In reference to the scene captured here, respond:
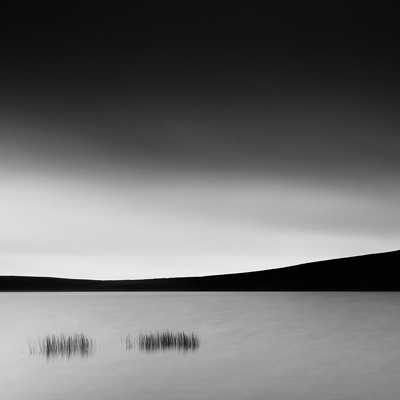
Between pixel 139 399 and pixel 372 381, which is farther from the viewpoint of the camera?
pixel 372 381

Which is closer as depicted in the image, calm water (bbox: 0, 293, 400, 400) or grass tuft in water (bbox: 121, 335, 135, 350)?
calm water (bbox: 0, 293, 400, 400)

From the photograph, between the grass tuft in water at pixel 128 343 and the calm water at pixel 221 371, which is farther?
the grass tuft in water at pixel 128 343

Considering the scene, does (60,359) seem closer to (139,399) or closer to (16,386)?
(16,386)

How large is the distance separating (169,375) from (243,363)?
229 inches

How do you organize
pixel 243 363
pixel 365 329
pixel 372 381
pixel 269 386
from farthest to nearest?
pixel 365 329 → pixel 243 363 → pixel 372 381 → pixel 269 386

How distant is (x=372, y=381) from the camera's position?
25.2 m

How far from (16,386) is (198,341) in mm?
19368

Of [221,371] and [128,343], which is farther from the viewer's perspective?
[128,343]

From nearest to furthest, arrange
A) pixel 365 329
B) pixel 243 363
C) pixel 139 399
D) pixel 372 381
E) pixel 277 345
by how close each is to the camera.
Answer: pixel 139 399 → pixel 372 381 → pixel 243 363 → pixel 277 345 → pixel 365 329

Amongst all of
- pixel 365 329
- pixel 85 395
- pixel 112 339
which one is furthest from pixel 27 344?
pixel 365 329

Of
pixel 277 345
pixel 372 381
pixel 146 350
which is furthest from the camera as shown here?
pixel 277 345

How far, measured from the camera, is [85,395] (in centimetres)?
2189

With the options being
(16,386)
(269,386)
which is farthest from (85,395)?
(269,386)

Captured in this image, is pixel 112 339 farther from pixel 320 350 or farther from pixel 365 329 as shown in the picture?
pixel 365 329
